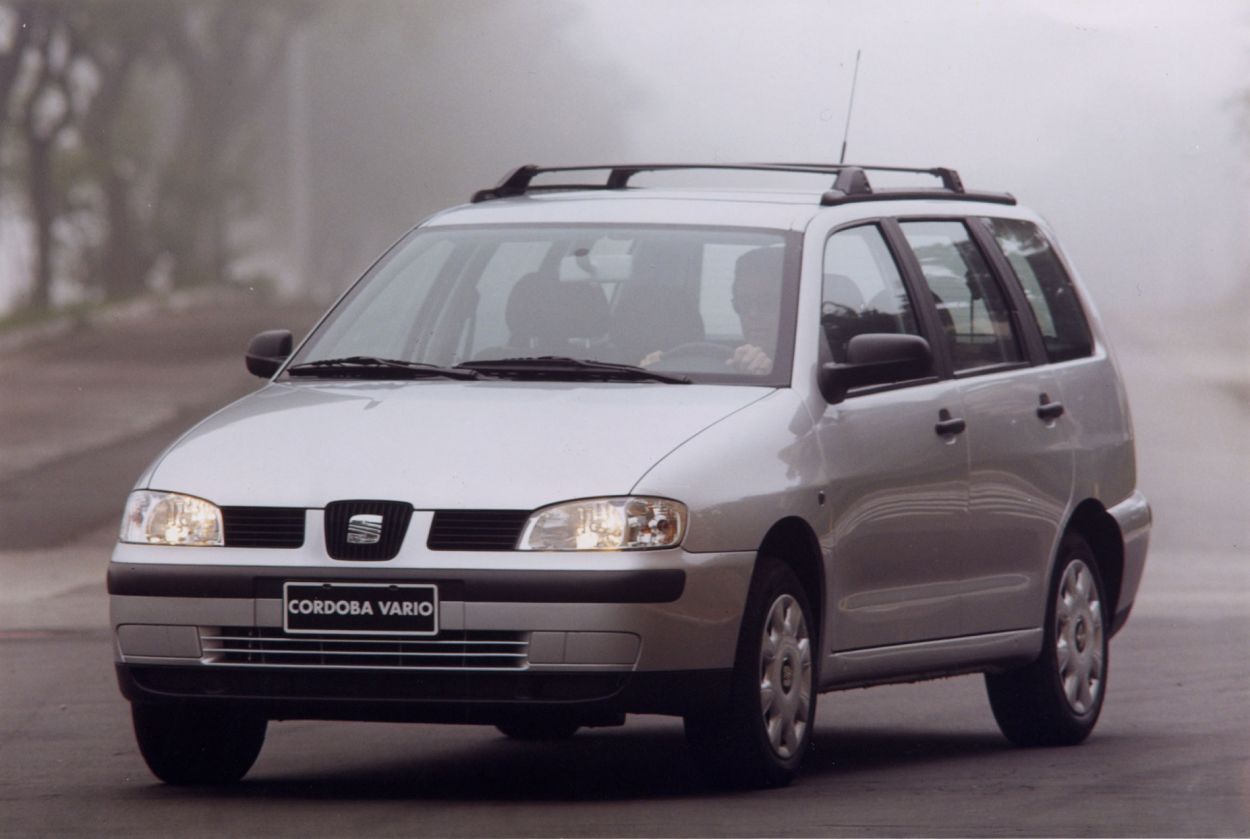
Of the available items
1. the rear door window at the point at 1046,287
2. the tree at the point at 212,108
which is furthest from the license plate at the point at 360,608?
the tree at the point at 212,108

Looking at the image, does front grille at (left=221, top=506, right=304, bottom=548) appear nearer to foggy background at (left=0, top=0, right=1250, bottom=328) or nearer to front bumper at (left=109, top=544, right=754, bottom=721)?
front bumper at (left=109, top=544, right=754, bottom=721)

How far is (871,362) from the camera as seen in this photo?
349 inches

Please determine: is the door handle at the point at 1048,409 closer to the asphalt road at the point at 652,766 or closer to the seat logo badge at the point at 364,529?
the asphalt road at the point at 652,766

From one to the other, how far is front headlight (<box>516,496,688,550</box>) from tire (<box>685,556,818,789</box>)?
0.41m

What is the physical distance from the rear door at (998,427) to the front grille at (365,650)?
219 cm

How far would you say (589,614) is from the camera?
7.92 meters

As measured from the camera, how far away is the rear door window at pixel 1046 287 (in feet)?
35.3

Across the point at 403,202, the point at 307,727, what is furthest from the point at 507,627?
the point at 403,202

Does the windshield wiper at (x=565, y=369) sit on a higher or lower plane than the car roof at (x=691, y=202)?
lower

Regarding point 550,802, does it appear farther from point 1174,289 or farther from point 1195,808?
point 1174,289

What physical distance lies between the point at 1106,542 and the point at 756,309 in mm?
2438

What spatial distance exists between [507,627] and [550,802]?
654mm

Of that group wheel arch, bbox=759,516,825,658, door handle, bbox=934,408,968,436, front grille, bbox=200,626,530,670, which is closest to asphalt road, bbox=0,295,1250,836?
front grille, bbox=200,626,530,670

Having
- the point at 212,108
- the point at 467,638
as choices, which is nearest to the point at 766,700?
the point at 467,638
